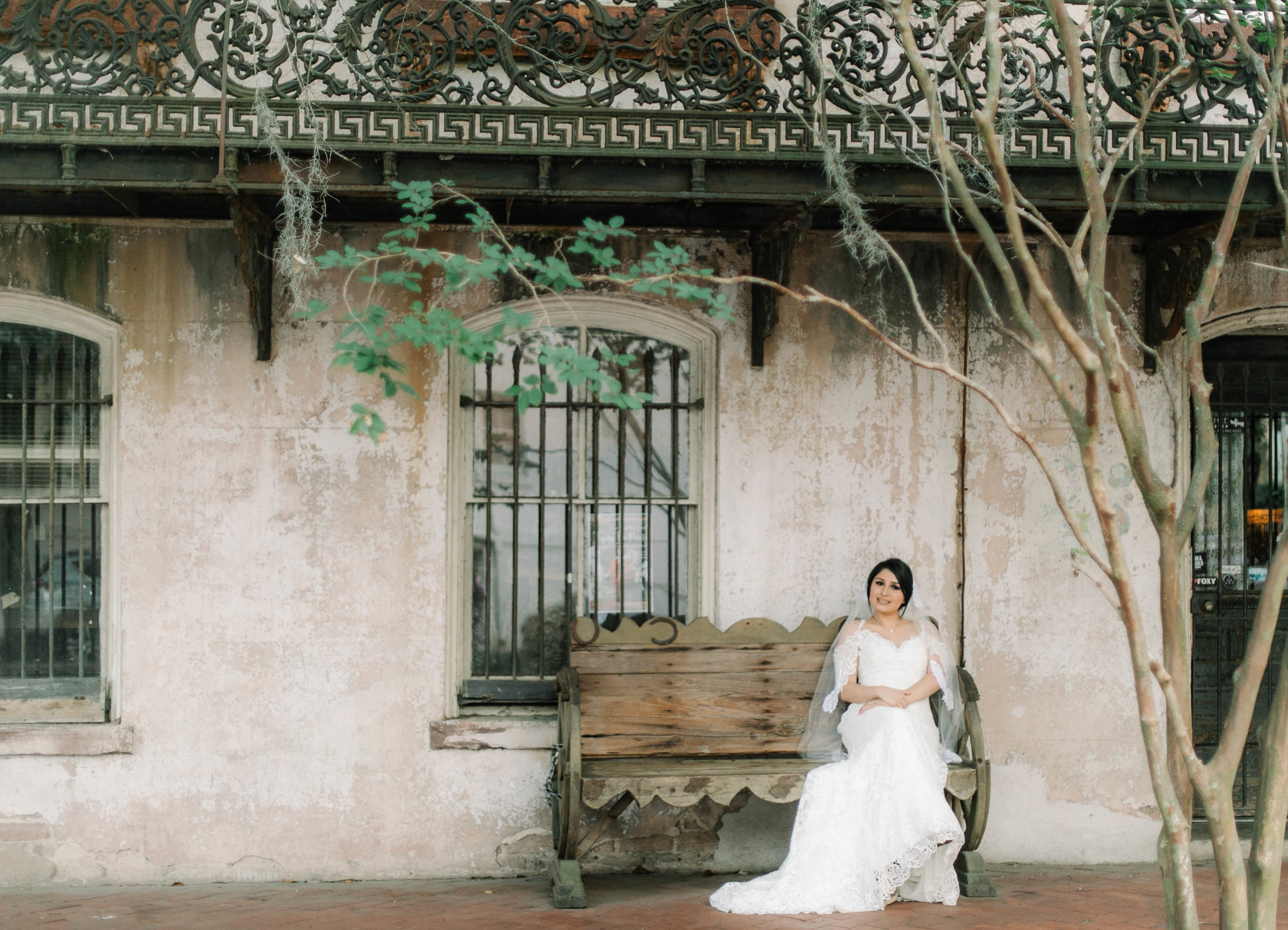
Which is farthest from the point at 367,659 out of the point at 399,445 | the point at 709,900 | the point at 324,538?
the point at 709,900

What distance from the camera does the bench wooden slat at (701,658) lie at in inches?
238

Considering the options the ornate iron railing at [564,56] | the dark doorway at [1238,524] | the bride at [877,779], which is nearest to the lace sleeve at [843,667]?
the bride at [877,779]

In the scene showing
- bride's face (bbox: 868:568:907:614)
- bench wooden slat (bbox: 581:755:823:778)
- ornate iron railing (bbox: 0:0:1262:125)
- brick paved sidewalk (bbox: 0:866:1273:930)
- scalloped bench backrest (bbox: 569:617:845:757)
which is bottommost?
brick paved sidewalk (bbox: 0:866:1273:930)

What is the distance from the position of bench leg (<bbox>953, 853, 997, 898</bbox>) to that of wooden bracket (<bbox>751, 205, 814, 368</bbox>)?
2762mm

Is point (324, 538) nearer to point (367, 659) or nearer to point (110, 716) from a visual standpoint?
point (367, 659)

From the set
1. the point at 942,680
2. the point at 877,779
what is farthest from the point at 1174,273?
the point at 877,779

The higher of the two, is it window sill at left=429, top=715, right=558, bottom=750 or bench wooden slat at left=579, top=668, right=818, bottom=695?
bench wooden slat at left=579, top=668, right=818, bottom=695

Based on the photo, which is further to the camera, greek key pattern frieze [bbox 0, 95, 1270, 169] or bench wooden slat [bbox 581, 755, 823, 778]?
bench wooden slat [bbox 581, 755, 823, 778]

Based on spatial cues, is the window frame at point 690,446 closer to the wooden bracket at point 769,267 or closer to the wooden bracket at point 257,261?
the wooden bracket at point 769,267

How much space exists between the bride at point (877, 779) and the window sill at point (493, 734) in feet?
4.02

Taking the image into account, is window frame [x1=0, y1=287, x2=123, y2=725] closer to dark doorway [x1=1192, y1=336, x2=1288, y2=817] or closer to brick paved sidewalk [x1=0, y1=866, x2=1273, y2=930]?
brick paved sidewalk [x1=0, y1=866, x2=1273, y2=930]

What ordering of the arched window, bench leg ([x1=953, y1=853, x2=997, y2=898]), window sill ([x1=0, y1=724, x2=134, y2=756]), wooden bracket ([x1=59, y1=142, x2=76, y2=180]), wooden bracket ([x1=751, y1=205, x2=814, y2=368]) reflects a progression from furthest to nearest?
1. the arched window
2. window sill ([x1=0, y1=724, x2=134, y2=756])
3. wooden bracket ([x1=751, y1=205, x2=814, y2=368])
4. bench leg ([x1=953, y1=853, x2=997, y2=898])
5. wooden bracket ([x1=59, y1=142, x2=76, y2=180])

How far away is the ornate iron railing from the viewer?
542 centimetres

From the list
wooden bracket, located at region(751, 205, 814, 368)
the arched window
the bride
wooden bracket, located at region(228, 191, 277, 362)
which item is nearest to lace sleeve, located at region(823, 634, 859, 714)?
the bride
